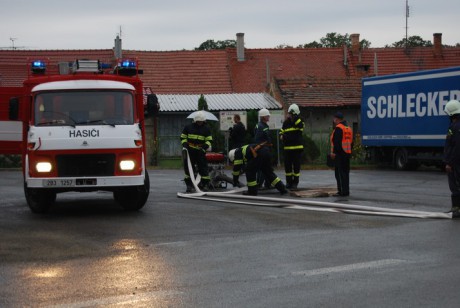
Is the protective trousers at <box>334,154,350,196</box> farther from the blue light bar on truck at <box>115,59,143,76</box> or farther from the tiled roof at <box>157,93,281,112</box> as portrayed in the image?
the tiled roof at <box>157,93,281,112</box>

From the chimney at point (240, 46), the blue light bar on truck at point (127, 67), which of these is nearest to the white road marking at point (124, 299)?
the blue light bar on truck at point (127, 67)

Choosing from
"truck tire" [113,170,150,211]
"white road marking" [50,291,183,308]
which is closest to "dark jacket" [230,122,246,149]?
"truck tire" [113,170,150,211]

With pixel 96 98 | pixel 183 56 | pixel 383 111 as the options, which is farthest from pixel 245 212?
pixel 183 56

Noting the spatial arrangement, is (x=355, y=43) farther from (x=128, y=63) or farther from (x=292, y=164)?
(x=128, y=63)

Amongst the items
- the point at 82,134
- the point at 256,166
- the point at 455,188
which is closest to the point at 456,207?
the point at 455,188

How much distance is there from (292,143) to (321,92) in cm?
2669

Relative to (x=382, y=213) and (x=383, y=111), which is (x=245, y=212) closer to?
(x=382, y=213)

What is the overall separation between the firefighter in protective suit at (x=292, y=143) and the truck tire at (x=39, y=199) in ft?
21.7

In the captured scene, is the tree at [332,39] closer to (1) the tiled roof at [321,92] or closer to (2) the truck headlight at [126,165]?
(1) the tiled roof at [321,92]

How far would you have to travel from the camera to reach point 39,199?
1470cm

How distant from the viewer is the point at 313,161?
36.6 m

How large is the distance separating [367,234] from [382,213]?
2.76 m

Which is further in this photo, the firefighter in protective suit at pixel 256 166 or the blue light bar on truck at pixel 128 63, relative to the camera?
the firefighter in protective suit at pixel 256 166

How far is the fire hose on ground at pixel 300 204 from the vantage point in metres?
14.0
